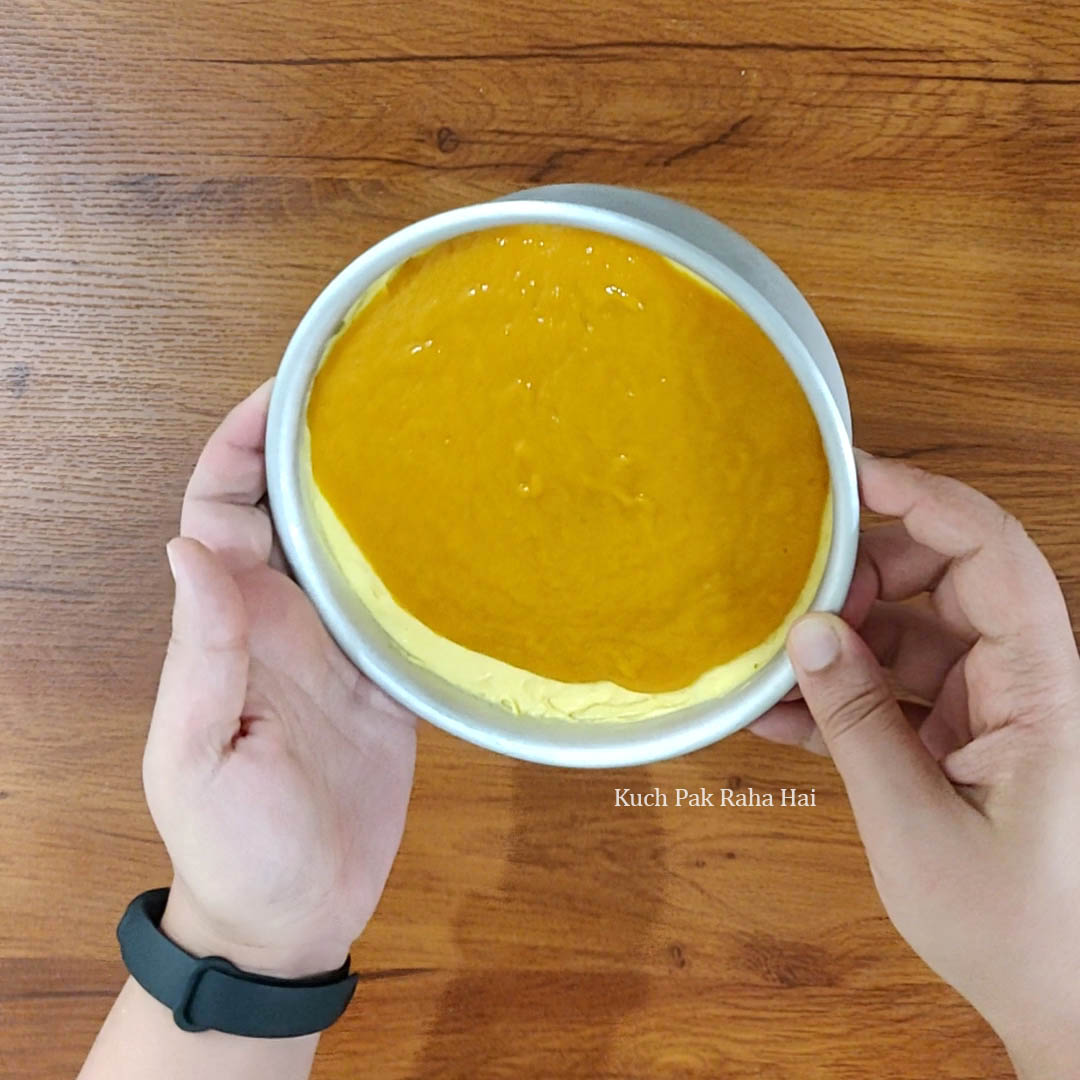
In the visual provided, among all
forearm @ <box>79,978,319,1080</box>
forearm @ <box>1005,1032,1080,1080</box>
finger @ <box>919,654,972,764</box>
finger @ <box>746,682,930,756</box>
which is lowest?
forearm @ <box>79,978,319,1080</box>

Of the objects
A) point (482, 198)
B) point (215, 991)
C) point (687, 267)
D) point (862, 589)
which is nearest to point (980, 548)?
point (862, 589)

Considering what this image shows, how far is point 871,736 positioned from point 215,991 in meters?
0.42

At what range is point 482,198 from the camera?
688 millimetres

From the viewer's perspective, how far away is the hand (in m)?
0.52

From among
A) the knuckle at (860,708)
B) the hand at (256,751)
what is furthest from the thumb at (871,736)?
the hand at (256,751)

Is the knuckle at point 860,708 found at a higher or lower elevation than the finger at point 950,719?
higher

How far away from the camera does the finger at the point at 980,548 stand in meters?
0.55

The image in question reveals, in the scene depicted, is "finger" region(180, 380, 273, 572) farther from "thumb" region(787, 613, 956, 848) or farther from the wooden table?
"thumb" region(787, 613, 956, 848)

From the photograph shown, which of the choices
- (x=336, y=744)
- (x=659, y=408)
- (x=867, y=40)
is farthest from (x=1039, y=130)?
(x=336, y=744)

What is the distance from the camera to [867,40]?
676 millimetres

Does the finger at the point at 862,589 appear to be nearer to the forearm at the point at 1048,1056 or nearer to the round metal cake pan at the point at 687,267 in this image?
the round metal cake pan at the point at 687,267

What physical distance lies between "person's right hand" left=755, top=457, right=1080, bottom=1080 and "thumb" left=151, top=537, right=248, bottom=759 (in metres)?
0.30

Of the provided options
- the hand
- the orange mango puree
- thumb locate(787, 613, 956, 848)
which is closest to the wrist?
the hand

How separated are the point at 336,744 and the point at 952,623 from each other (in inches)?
17.1
